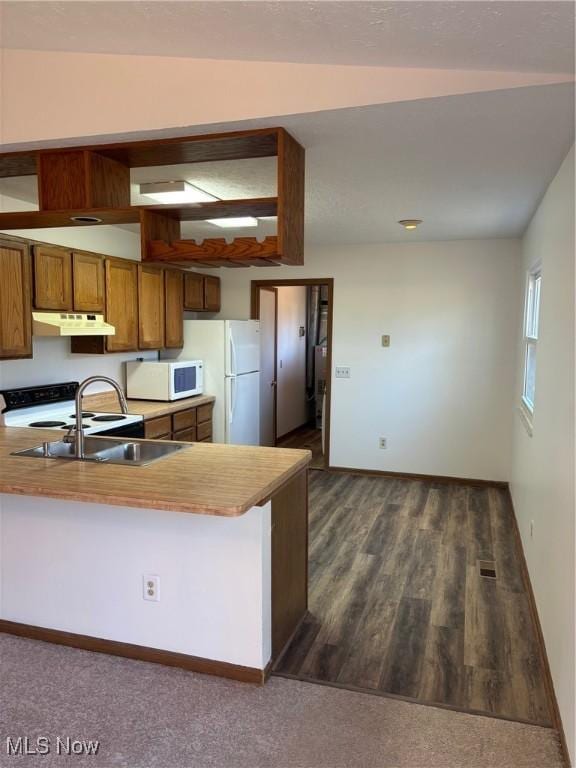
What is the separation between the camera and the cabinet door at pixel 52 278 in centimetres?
359

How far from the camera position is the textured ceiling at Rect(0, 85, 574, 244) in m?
2.02

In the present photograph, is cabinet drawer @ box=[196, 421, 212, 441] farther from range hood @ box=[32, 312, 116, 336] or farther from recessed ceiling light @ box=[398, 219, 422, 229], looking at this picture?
recessed ceiling light @ box=[398, 219, 422, 229]

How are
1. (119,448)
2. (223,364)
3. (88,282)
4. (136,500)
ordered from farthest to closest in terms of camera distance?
1. (223,364)
2. (88,282)
3. (119,448)
4. (136,500)

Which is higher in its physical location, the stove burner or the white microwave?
the white microwave

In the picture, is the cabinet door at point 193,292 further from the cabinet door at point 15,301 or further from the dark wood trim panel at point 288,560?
the dark wood trim panel at point 288,560

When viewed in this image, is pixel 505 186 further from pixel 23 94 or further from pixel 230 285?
pixel 230 285

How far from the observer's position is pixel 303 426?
8453 millimetres

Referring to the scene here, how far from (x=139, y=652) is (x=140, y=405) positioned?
2.57 metres

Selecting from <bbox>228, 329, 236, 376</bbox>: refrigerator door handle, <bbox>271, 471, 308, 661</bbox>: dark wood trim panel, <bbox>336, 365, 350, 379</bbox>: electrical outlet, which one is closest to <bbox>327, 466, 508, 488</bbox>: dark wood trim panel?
<bbox>336, 365, 350, 379</bbox>: electrical outlet

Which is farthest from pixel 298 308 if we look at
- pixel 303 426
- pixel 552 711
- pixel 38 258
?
pixel 552 711

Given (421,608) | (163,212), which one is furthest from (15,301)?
(421,608)

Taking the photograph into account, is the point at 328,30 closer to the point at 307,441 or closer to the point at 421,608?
the point at 421,608

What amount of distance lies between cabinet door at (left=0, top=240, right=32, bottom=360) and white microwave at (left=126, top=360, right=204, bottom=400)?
4.59 feet

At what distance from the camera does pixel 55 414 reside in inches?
161
